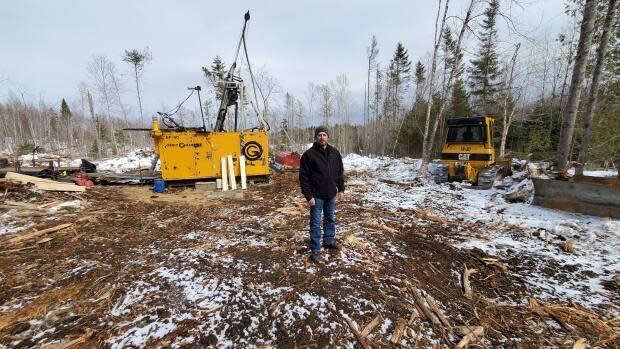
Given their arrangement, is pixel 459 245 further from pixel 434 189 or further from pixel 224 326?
pixel 434 189

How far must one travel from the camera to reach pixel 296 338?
2885 mm

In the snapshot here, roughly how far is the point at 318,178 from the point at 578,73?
9.68 metres

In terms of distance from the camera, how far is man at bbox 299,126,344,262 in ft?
14.3

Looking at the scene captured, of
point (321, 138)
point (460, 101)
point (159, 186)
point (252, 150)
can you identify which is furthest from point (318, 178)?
point (460, 101)

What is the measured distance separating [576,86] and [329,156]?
9273 mm

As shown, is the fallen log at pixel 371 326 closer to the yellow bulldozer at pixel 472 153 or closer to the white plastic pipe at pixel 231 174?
the white plastic pipe at pixel 231 174

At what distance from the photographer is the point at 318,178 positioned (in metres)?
4.38

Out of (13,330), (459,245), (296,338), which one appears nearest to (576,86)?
(459,245)

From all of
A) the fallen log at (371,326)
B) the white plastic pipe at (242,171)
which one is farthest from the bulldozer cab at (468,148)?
the fallen log at (371,326)

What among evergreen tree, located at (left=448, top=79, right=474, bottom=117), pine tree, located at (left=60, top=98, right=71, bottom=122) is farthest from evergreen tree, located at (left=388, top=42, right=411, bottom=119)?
pine tree, located at (left=60, top=98, right=71, bottom=122)

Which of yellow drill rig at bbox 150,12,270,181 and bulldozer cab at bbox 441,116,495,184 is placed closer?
yellow drill rig at bbox 150,12,270,181

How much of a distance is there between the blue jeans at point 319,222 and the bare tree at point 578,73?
884 centimetres

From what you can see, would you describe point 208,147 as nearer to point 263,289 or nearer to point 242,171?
point 242,171

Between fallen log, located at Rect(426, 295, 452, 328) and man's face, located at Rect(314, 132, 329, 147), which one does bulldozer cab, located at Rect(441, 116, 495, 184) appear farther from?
man's face, located at Rect(314, 132, 329, 147)
